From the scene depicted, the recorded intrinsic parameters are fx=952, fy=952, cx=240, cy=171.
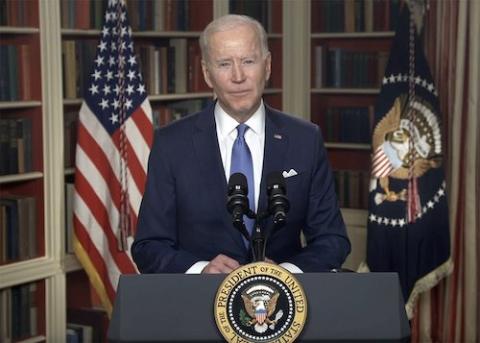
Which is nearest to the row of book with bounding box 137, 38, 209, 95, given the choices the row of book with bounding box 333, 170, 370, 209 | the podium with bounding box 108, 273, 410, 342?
the row of book with bounding box 333, 170, 370, 209

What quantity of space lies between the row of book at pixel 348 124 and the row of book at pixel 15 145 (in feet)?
7.34

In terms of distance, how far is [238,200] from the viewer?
1938 mm

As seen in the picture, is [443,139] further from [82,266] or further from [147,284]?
[147,284]

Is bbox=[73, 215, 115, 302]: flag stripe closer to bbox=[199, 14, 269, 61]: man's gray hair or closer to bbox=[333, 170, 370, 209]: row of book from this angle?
bbox=[333, 170, 370, 209]: row of book

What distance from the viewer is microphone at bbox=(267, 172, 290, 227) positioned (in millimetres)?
1913

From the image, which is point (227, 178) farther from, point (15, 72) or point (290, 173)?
point (15, 72)

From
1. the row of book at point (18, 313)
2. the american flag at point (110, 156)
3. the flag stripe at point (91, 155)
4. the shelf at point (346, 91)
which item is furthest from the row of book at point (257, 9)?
the row of book at point (18, 313)

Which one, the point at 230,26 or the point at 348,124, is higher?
the point at 230,26

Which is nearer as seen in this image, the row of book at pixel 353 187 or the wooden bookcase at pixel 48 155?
the wooden bookcase at pixel 48 155

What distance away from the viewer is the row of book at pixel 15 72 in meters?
4.25

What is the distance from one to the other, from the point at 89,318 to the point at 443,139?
7.00 ft

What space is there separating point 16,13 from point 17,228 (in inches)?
38.6

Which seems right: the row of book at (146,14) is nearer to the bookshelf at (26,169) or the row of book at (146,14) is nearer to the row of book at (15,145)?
the bookshelf at (26,169)

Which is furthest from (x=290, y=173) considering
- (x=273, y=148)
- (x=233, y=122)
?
(x=233, y=122)
